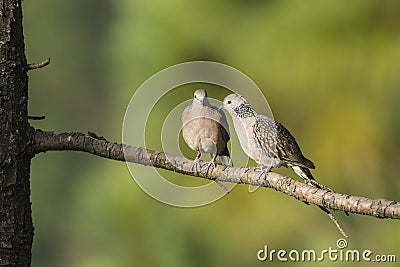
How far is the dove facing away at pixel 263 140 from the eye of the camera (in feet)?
3.51

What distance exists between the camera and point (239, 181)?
1174 mm

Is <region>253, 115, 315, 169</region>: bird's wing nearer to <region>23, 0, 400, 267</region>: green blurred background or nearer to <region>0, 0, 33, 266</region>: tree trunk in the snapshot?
<region>0, 0, 33, 266</region>: tree trunk

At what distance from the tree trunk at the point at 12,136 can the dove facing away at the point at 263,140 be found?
40 centimetres

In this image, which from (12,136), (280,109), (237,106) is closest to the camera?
(237,106)

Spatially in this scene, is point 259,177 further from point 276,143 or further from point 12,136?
point 12,136

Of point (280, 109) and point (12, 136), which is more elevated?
point (280, 109)

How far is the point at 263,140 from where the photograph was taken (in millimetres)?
1133

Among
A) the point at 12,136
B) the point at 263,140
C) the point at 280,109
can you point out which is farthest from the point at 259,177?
the point at 280,109

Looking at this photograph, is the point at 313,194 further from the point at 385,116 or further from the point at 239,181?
the point at 385,116

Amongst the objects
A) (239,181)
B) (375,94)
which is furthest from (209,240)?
(239,181)

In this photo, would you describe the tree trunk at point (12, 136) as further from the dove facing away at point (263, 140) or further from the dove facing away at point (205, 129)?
the dove facing away at point (263, 140)

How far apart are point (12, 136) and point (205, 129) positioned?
1.08 ft

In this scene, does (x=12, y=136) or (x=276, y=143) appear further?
(x=12, y=136)

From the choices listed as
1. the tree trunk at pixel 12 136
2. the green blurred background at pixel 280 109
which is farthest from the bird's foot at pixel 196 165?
the green blurred background at pixel 280 109
